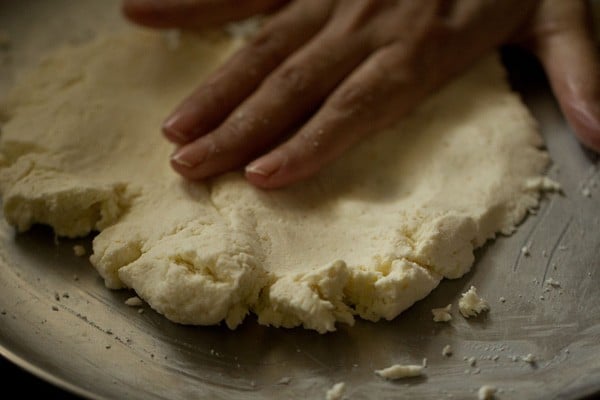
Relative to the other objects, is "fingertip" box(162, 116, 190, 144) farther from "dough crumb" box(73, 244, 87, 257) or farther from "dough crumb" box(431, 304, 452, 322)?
"dough crumb" box(431, 304, 452, 322)

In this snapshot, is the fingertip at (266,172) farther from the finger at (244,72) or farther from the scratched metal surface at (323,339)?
the scratched metal surface at (323,339)

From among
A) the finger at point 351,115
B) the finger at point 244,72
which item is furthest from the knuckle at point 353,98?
the finger at point 244,72

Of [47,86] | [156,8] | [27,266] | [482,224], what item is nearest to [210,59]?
[156,8]

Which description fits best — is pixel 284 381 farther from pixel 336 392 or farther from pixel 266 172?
pixel 266 172

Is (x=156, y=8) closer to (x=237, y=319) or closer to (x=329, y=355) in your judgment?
(x=237, y=319)

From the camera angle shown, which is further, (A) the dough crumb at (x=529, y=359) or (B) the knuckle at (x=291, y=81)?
(B) the knuckle at (x=291, y=81)

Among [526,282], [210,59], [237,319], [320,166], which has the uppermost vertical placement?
[210,59]
